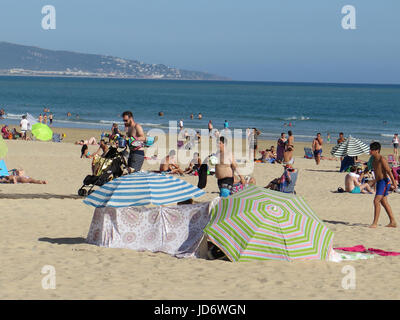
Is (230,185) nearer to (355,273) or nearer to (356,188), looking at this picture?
(355,273)

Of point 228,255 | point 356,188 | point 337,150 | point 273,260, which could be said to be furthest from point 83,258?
point 337,150

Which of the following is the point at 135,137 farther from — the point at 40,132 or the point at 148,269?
the point at 40,132

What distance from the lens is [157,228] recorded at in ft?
28.2

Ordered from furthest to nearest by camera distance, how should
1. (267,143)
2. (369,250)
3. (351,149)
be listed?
(267,143)
(351,149)
(369,250)

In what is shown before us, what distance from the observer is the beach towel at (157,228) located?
8.43 m

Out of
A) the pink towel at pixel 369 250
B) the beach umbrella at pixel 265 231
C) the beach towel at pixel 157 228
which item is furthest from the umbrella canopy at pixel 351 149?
the beach towel at pixel 157 228

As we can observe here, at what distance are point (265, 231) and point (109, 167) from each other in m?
5.34

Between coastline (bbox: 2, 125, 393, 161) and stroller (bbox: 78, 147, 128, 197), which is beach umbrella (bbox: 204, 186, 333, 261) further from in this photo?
coastline (bbox: 2, 125, 393, 161)

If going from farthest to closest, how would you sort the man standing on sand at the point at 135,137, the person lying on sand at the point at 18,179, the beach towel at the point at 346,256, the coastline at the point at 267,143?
1. the coastline at the point at 267,143
2. the person lying on sand at the point at 18,179
3. the man standing on sand at the point at 135,137
4. the beach towel at the point at 346,256

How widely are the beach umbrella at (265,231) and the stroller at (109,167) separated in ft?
14.7

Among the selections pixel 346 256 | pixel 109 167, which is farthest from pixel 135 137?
pixel 346 256

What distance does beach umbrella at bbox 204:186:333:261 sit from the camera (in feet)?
26.2

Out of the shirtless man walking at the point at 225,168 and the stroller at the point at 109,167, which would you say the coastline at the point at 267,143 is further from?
the shirtless man walking at the point at 225,168
